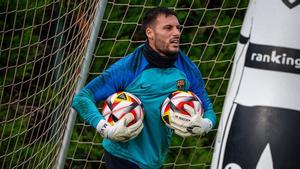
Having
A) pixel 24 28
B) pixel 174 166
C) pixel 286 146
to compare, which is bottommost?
pixel 174 166

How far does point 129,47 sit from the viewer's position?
6184mm

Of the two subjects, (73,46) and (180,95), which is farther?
(73,46)

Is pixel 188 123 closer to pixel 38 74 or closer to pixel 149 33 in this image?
pixel 149 33

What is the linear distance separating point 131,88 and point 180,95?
9.4 inches

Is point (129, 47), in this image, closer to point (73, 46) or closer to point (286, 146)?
point (73, 46)

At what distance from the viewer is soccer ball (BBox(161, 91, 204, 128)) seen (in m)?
4.31

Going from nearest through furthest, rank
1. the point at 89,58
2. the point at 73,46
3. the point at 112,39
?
the point at 89,58 → the point at 73,46 → the point at 112,39

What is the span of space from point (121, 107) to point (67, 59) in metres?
1.12

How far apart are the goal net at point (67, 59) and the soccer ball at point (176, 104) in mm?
874

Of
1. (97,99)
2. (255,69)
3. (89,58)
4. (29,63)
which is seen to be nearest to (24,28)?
(29,63)

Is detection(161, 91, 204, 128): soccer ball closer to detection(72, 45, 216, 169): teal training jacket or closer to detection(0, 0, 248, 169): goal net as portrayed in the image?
detection(72, 45, 216, 169): teal training jacket

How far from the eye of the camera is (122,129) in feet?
13.9

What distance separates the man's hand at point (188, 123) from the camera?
432cm

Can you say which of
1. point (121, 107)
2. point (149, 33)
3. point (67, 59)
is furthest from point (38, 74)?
point (121, 107)
